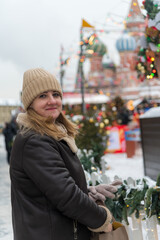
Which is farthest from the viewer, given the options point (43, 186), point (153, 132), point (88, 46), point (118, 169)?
point (88, 46)

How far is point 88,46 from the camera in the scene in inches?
407

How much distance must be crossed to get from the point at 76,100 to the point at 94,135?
17.4 metres

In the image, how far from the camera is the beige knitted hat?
1.42m

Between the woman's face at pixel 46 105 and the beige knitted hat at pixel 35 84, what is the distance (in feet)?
0.10

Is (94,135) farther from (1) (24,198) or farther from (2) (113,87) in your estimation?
(2) (113,87)

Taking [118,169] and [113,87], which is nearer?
[118,169]

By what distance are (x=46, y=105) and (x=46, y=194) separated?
1.47ft

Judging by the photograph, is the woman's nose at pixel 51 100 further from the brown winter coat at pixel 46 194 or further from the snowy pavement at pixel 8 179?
the snowy pavement at pixel 8 179

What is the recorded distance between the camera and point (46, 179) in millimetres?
1241

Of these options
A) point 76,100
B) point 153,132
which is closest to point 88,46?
point 153,132

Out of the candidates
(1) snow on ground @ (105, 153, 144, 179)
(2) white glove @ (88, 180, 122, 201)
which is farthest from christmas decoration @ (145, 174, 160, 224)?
(1) snow on ground @ (105, 153, 144, 179)

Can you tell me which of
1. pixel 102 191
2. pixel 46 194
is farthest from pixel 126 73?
pixel 46 194

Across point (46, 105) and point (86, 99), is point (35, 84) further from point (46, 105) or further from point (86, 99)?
point (86, 99)

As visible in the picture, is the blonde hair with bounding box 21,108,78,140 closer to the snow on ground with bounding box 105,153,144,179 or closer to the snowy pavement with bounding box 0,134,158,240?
the snowy pavement with bounding box 0,134,158,240
